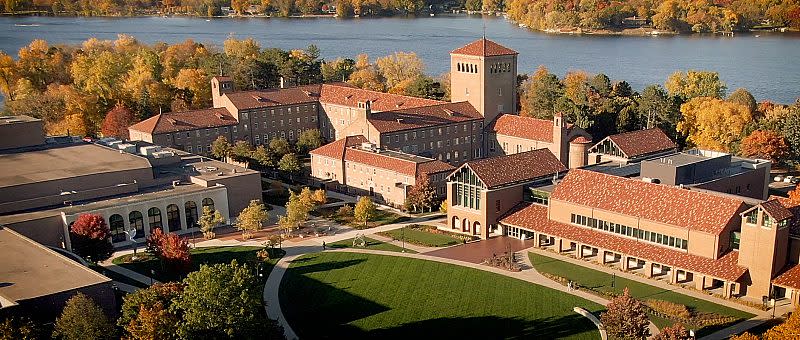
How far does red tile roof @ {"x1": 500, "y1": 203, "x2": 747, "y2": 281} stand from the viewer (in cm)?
3925

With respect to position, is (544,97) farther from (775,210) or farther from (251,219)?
(775,210)

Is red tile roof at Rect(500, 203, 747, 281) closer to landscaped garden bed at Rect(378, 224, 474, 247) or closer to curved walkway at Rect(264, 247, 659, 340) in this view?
landscaped garden bed at Rect(378, 224, 474, 247)

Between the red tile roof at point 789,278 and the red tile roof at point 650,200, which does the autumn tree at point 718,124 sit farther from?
the red tile roof at point 789,278

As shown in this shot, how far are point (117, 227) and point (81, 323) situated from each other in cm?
2085

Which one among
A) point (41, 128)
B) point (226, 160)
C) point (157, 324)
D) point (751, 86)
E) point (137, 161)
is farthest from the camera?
point (751, 86)

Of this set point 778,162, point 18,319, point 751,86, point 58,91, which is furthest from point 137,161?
point 751,86

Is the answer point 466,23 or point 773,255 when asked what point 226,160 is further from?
point 466,23

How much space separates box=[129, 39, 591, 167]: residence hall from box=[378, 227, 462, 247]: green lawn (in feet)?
46.9

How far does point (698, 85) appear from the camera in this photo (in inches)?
3191

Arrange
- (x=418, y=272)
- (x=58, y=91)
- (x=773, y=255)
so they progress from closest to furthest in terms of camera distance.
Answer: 1. (x=773, y=255)
2. (x=418, y=272)
3. (x=58, y=91)

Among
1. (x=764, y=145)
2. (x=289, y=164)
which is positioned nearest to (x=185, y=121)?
(x=289, y=164)

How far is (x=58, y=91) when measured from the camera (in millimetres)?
84250

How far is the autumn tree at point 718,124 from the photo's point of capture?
6675cm

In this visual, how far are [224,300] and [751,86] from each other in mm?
85324
